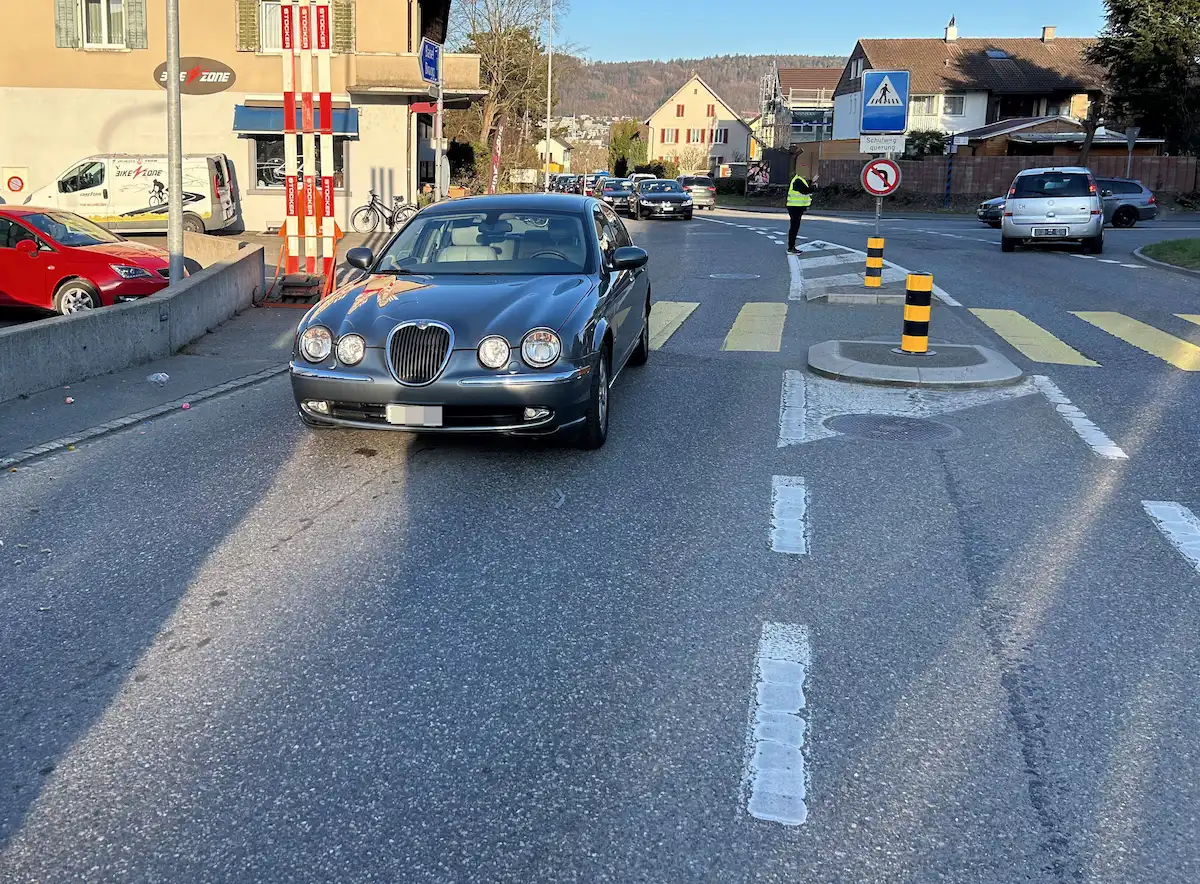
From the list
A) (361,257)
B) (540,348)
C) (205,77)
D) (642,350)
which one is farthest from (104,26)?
(540,348)

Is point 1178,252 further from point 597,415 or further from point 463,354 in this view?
point 463,354

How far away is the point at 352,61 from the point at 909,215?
2859cm

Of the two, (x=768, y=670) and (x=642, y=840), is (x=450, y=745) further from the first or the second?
(x=768, y=670)

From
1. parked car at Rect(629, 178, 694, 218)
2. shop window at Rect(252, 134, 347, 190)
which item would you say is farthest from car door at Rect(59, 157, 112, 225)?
parked car at Rect(629, 178, 694, 218)

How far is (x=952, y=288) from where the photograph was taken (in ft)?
58.4

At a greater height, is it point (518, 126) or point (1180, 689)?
point (518, 126)

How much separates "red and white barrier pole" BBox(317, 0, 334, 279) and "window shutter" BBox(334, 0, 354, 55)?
1390 cm

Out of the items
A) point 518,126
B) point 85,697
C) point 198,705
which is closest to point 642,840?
point 198,705

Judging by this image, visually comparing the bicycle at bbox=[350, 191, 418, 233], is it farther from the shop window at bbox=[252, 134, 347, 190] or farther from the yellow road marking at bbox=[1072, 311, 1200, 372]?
the yellow road marking at bbox=[1072, 311, 1200, 372]

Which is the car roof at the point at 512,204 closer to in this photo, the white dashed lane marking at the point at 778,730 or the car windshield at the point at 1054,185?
the white dashed lane marking at the point at 778,730

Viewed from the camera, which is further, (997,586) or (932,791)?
(997,586)

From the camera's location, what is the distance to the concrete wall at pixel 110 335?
8773mm

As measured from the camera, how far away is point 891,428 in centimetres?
809

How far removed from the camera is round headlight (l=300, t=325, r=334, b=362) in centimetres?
686
